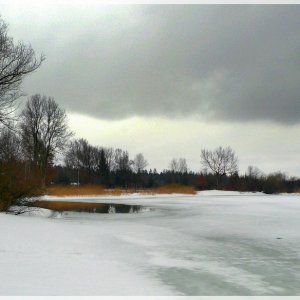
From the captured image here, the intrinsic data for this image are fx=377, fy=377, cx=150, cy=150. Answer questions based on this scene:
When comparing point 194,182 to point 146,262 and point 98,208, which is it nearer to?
point 98,208

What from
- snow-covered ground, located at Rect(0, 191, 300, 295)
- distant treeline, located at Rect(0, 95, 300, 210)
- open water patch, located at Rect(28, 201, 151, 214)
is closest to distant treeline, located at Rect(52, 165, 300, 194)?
distant treeline, located at Rect(0, 95, 300, 210)

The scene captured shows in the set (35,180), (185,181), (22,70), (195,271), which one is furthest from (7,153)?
(185,181)

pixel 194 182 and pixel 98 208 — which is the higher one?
pixel 194 182

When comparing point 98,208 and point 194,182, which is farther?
point 194,182

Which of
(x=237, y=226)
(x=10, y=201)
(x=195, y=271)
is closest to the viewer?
(x=195, y=271)

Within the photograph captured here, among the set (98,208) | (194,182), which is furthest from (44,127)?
(194,182)

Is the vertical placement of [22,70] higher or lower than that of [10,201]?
higher

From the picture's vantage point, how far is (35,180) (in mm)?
22844

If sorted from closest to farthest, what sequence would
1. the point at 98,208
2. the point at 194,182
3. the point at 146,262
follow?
the point at 146,262 < the point at 98,208 < the point at 194,182

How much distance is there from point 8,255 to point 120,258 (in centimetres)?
258

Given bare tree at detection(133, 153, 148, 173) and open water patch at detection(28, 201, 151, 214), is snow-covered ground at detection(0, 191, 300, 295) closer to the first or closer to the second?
open water patch at detection(28, 201, 151, 214)

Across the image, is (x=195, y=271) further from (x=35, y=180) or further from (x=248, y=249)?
(x=35, y=180)

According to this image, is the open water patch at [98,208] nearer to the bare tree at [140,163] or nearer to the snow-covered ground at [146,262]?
the snow-covered ground at [146,262]

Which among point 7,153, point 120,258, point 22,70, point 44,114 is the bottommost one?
point 120,258
